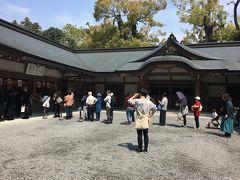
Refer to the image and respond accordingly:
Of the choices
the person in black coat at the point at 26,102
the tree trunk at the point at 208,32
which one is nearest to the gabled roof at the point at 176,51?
the person in black coat at the point at 26,102

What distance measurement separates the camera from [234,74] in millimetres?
17891

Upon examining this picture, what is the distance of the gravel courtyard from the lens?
537 cm

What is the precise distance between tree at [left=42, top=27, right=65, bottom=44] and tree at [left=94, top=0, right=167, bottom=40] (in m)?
15.0

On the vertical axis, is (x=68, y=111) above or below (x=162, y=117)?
above

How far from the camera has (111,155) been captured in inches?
266

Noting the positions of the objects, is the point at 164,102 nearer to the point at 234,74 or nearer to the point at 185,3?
the point at 234,74

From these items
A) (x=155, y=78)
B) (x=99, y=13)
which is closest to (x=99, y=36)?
(x=99, y=13)

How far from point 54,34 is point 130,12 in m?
19.0

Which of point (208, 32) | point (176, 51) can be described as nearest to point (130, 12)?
point (208, 32)

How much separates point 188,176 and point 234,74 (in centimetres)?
1429

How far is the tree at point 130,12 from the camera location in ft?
120

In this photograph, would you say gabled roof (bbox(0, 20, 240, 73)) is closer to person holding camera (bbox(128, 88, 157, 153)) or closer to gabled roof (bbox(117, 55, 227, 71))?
gabled roof (bbox(117, 55, 227, 71))

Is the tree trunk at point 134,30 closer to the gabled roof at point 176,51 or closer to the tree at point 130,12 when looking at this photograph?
the tree at point 130,12

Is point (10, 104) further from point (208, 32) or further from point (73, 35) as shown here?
point (73, 35)
